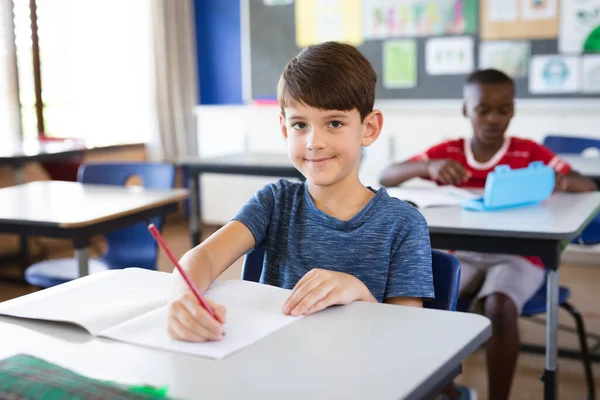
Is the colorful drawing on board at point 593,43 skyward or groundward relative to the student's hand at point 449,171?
skyward

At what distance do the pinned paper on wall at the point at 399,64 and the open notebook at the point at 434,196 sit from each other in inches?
97.2

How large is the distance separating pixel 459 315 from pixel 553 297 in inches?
40.6

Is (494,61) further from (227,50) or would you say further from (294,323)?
(294,323)

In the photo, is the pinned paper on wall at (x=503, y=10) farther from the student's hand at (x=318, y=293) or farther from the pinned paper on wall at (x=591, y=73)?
the student's hand at (x=318, y=293)

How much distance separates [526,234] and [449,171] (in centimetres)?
49

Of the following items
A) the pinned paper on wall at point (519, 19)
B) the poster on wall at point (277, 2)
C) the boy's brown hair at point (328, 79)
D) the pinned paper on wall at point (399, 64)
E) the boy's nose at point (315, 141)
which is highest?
the poster on wall at point (277, 2)

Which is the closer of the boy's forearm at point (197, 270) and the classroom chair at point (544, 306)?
the boy's forearm at point (197, 270)

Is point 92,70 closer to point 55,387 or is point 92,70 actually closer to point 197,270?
point 197,270

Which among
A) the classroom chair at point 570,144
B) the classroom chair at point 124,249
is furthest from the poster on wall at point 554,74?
the classroom chair at point 124,249

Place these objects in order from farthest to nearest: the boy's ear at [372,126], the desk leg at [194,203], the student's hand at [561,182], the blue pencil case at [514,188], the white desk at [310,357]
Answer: the desk leg at [194,203], the student's hand at [561,182], the blue pencil case at [514,188], the boy's ear at [372,126], the white desk at [310,357]

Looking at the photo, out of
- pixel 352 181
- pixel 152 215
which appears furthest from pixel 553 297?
pixel 152 215

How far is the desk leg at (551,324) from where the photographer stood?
1.94 m

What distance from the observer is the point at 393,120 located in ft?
15.9

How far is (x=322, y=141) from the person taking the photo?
1.36m
